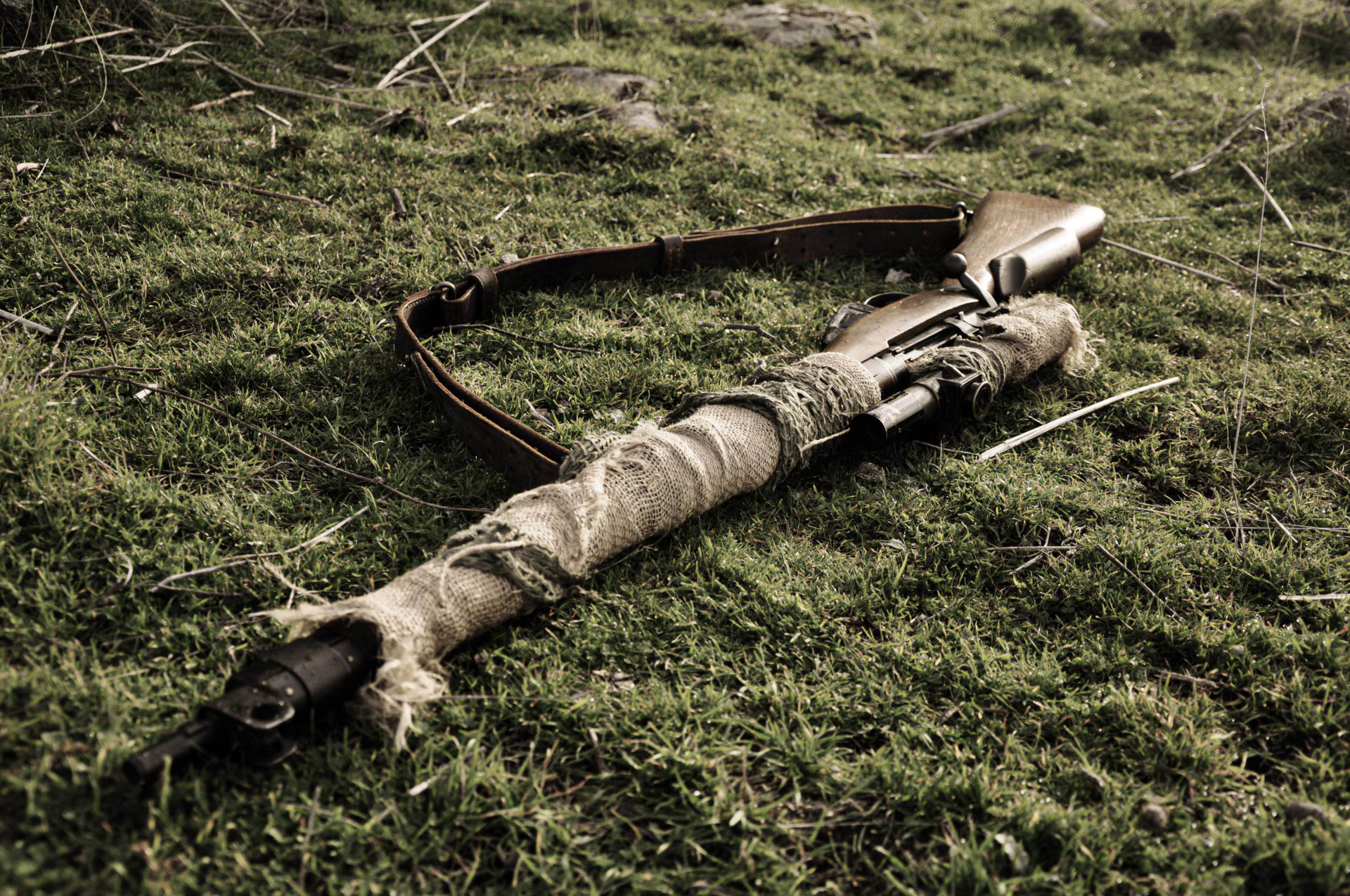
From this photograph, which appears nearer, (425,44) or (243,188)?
(243,188)

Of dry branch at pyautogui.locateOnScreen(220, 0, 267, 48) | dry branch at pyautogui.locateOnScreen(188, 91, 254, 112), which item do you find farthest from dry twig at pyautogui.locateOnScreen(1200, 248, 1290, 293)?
dry branch at pyautogui.locateOnScreen(220, 0, 267, 48)

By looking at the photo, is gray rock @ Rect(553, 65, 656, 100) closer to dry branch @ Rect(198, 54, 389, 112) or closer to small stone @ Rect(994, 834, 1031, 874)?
dry branch @ Rect(198, 54, 389, 112)

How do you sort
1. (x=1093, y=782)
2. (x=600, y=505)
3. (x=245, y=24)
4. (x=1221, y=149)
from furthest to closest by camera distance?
(x=1221, y=149) → (x=245, y=24) → (x=600, y=505) → (x=1093, y=782)

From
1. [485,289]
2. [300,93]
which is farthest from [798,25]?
[485,289]

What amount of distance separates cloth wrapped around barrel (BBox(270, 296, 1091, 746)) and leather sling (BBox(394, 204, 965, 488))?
293 millimetres

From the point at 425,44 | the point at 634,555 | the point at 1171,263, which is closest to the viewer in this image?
the point at 634,555

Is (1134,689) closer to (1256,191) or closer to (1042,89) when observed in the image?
(1256,191)

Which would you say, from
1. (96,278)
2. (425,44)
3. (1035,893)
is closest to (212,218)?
(96,278)

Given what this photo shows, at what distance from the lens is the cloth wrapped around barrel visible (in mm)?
2240

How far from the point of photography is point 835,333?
395 cm

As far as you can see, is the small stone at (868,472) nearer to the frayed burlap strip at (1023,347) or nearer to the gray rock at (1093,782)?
the frayed burlap strip at (1023,347)

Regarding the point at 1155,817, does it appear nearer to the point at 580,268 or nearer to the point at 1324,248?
the point at 580,268

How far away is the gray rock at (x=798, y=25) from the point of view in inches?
306

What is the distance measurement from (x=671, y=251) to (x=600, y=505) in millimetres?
2116
